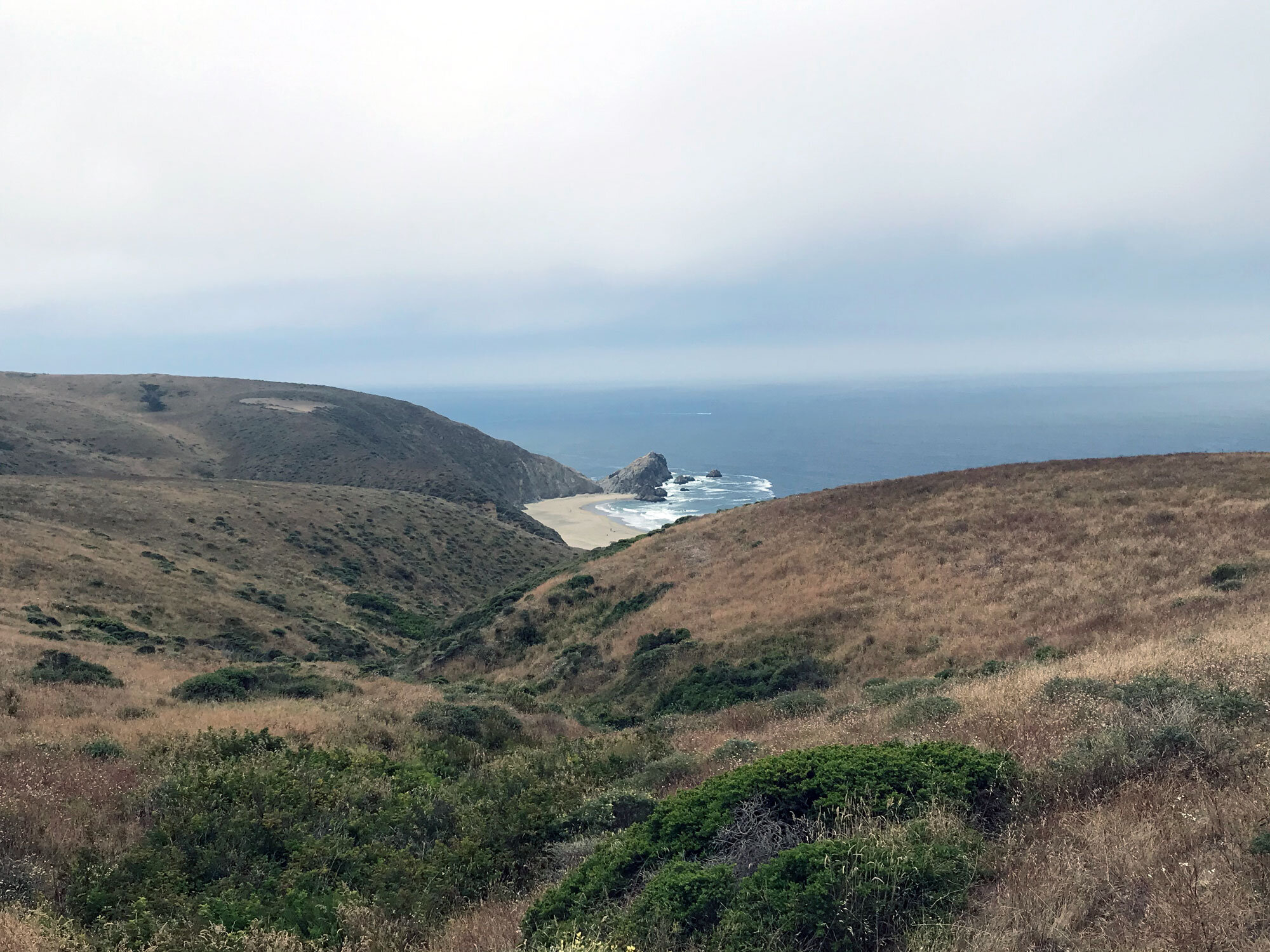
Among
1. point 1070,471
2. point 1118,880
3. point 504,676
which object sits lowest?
point 504,676

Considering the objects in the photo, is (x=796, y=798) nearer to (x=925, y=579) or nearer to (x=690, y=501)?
(x=925, y=579)

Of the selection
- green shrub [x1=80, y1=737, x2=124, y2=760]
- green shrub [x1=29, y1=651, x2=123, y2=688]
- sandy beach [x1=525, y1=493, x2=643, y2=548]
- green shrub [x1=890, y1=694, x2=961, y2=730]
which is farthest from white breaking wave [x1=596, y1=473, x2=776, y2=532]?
green shrub [x1=80, y1=737, x2=124, y2=760]

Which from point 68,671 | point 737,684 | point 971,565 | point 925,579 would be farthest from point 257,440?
point 971,565

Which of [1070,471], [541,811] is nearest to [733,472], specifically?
[1070,471]

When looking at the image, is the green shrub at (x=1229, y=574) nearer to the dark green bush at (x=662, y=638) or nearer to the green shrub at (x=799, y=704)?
the green shrub at (x=799, y=704)

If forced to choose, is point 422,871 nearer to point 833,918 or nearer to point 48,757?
point 833,918

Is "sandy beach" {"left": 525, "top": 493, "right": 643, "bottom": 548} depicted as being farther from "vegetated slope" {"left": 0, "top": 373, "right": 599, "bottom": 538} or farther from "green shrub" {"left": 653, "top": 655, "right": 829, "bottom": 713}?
"green shrub" {"left": 653, "top": 655, "right": 829, "bottom": 713}

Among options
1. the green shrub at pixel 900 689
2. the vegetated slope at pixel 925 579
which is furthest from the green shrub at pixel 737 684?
the green shrub at pixel 900 689
